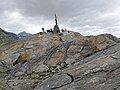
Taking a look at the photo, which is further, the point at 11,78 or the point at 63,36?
the point at 63,36

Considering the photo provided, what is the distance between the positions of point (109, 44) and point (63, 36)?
9.47m

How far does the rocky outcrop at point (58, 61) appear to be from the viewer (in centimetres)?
1980

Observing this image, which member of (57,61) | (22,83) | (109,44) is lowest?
(22,83)

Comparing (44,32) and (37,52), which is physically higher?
(44,32)

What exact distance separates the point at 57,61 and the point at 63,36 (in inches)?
309

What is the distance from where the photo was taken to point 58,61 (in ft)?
96.0

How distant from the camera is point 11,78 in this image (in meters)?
27.5

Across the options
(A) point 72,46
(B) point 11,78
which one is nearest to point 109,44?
(A) point 72,46

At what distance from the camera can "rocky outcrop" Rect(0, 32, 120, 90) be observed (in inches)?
779

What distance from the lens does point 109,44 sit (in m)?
28.6

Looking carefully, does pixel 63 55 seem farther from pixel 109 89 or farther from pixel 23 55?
pixel 109 89

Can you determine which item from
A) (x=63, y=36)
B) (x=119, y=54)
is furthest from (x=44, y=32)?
(x=119, y=54)

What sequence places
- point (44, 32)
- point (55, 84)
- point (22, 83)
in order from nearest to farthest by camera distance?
point (55, 84), point (22, 83), point (44, 32)

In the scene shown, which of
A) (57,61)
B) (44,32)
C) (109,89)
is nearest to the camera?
(109,89)
